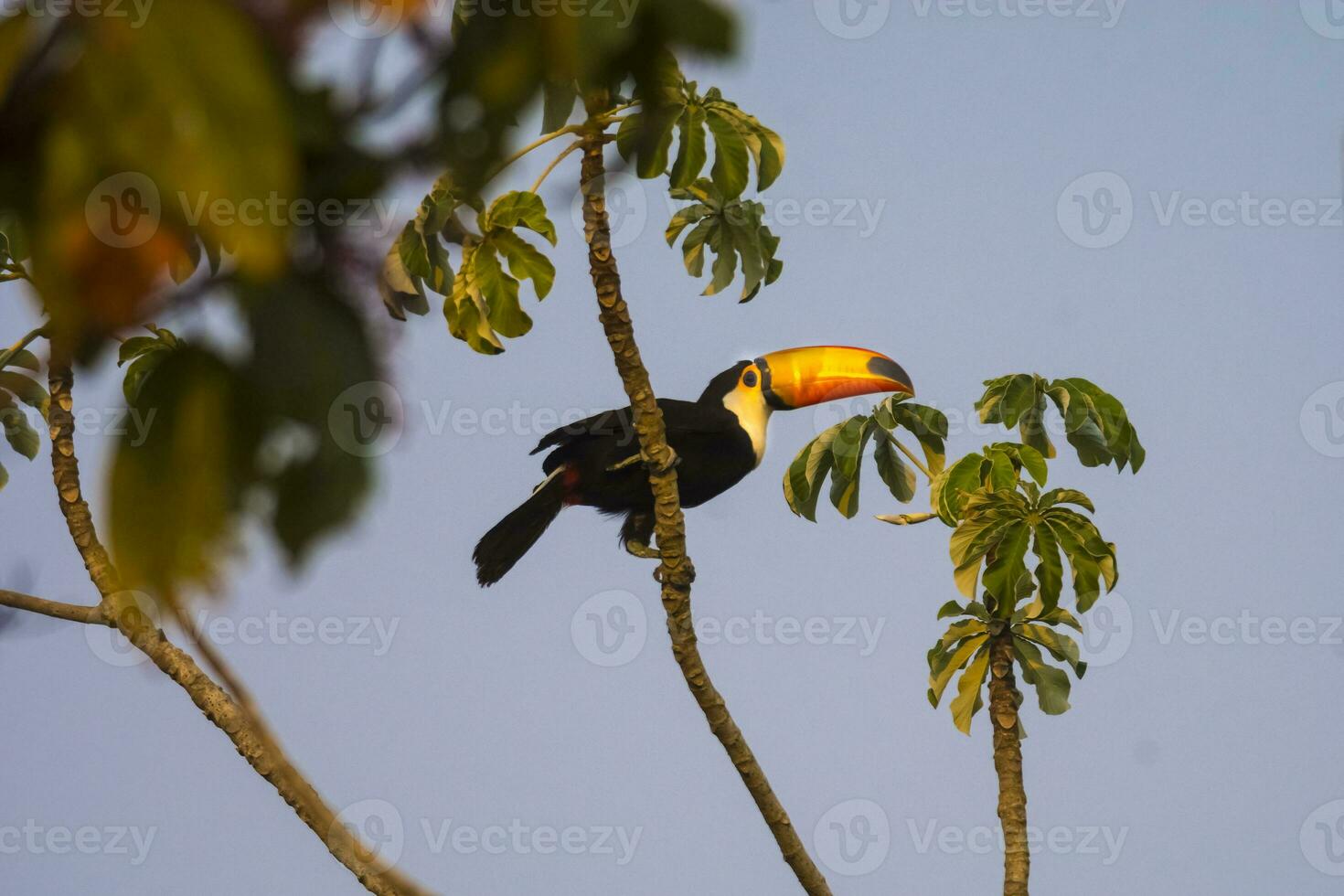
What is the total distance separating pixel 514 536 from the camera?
5.85 m

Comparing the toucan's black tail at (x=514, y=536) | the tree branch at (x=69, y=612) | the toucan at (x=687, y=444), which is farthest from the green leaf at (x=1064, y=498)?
the tree branch at (x=69, y=612)

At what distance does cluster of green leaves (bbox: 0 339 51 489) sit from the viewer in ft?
7.32

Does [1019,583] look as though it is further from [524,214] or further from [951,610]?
[524,214]

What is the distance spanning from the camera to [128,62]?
1.89 ft

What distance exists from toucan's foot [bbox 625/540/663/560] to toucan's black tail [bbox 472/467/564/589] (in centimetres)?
40

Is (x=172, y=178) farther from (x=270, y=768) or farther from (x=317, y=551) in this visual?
(x=270, y=768)

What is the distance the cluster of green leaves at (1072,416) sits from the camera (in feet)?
16.5

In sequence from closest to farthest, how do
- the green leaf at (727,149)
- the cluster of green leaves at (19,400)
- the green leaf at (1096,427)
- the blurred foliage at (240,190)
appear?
the blurred foliage at (240,190) < the cluster of green leaves at (19,400) < the green leaf at (727,149) < the green leaf at (1096,427)

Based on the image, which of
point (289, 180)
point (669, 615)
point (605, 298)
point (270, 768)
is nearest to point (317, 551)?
point (289, 180)

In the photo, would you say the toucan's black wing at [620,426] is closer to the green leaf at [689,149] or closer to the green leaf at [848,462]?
the green leaf at [848,462]

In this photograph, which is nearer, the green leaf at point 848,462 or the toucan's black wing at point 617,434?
the green leaf at point 848,462

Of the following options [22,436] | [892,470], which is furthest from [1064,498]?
[22,436]

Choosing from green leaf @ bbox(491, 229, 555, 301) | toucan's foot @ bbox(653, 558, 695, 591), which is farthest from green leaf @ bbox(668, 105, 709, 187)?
toucan's foot @ bbox(653, 558, 695, 591)

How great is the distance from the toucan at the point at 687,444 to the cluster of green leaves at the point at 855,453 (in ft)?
1.89
